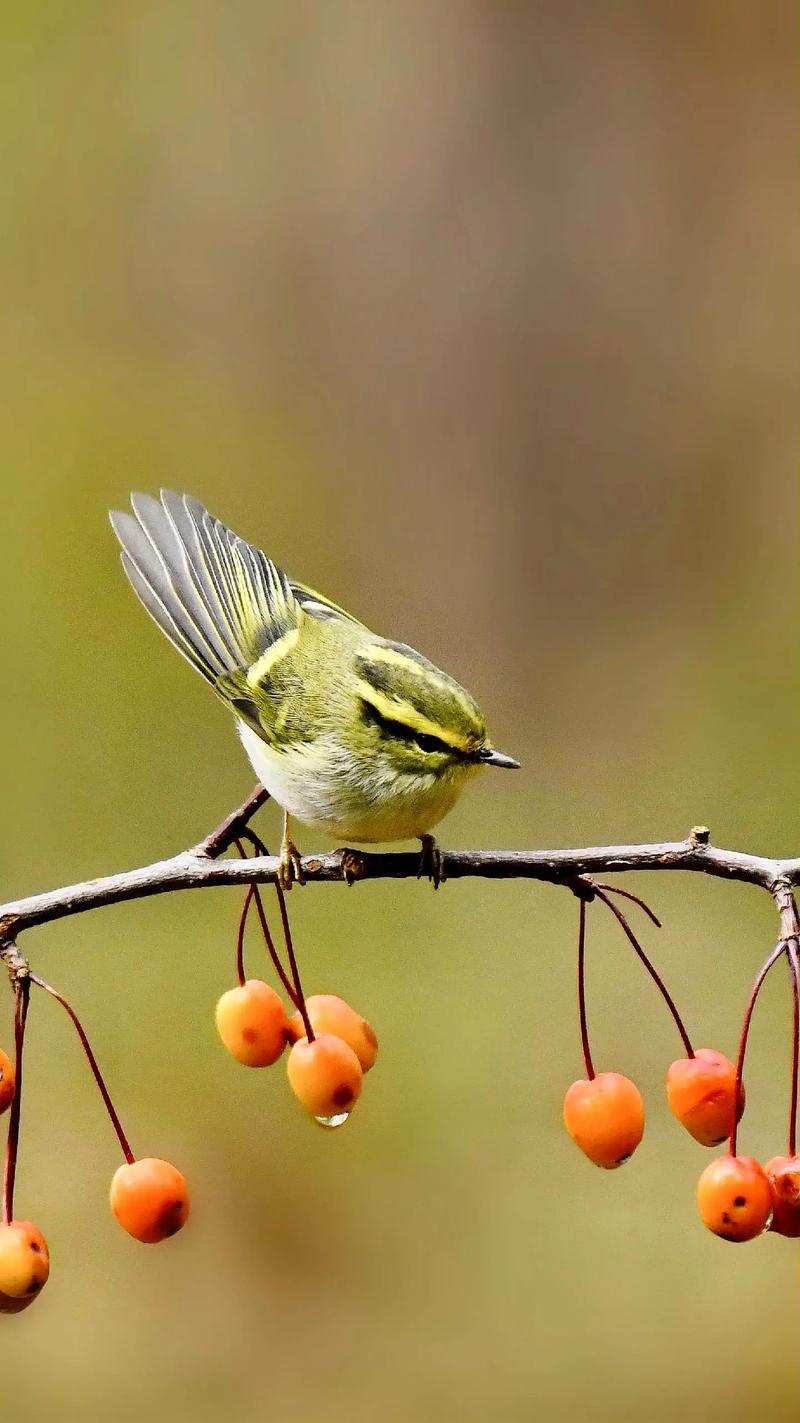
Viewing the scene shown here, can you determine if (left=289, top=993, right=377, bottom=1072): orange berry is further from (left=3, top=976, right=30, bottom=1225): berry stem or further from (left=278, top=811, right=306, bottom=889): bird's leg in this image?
(left=3, top=976, right=30, bottom=1225): berry stem

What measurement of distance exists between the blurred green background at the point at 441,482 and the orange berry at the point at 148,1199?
3404 mm

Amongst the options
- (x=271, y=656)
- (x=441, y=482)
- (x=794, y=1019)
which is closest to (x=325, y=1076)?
(x=794, y=1019)

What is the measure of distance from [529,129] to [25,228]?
2.92 m

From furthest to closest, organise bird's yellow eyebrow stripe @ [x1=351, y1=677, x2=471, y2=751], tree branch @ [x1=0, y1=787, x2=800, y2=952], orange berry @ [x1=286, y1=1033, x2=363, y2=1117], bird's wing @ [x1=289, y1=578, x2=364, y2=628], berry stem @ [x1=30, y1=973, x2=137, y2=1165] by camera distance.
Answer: bird's wing @ [x1=289, y1=578, x2=364, y2=628] < bird's yellow eyebrow stripe @ [x1=351, y1=677, x2=471, y2=751] < orange berry @ [x1=286, y1=1033, x2=363, y2=1117] < tree branch @ [x1=0, y1=787, x2=800, y2=952] < berry stem @ [x1=30, y1=973, x2=137, y2=1165]

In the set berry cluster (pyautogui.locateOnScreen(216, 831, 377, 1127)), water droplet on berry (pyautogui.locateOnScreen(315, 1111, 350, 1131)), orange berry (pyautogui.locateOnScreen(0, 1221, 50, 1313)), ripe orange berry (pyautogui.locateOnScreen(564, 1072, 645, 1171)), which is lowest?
orange berry (pyautogui.locateOnScreen(0, 1221, 50, 1313))

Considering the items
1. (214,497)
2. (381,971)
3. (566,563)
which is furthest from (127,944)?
(566,563)

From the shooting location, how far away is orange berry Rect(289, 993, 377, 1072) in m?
2.81

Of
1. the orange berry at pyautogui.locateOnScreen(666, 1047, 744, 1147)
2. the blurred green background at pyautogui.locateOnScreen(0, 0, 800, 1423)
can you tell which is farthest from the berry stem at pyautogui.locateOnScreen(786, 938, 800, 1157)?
the blurred green background at pyautogui.locateOnScreen(0, 0, 800, 1423)

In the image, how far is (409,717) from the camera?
282 cm

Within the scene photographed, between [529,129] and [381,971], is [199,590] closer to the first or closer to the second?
[381,971]

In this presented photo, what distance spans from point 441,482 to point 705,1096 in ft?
19.0

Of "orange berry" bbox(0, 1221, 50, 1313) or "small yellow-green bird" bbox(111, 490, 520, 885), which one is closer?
"orange berry" bbox(0, 1221, 50, 1313)

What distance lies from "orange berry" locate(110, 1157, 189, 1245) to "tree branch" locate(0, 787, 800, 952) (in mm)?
468

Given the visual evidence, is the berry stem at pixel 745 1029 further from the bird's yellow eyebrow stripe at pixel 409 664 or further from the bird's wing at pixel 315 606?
the bird's wing at pixel 315 606
